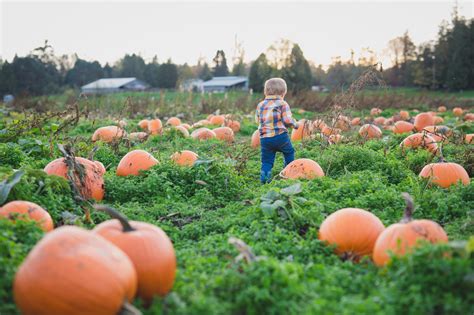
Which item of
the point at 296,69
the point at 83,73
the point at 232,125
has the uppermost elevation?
the point at 83,73

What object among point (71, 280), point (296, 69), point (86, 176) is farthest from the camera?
point (296, 69)

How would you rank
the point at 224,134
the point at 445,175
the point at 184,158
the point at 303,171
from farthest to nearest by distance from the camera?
1. the point at 224,134
2. the point at 184,158
3. the point at 303,171
4. the point at 445,175

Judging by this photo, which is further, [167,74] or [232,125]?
[167,74]

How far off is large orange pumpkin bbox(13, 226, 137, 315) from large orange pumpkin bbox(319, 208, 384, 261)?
71.6 inches

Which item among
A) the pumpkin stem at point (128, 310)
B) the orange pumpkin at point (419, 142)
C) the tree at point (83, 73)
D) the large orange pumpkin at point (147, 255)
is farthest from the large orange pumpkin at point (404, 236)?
the tree at point (83, 73)

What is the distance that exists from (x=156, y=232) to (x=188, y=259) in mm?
519

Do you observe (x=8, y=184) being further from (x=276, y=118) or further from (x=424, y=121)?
(x=424, y=121)

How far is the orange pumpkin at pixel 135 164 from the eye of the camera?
5973mm

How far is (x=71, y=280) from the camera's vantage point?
7.52 feet

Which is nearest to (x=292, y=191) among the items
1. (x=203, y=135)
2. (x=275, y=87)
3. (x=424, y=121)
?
(x=275, y=87)

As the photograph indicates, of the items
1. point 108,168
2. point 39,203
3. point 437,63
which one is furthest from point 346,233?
point 437,63

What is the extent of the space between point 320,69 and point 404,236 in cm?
4071

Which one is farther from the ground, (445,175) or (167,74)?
(167,74)

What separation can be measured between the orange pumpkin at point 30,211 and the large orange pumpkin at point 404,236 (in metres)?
2.54
